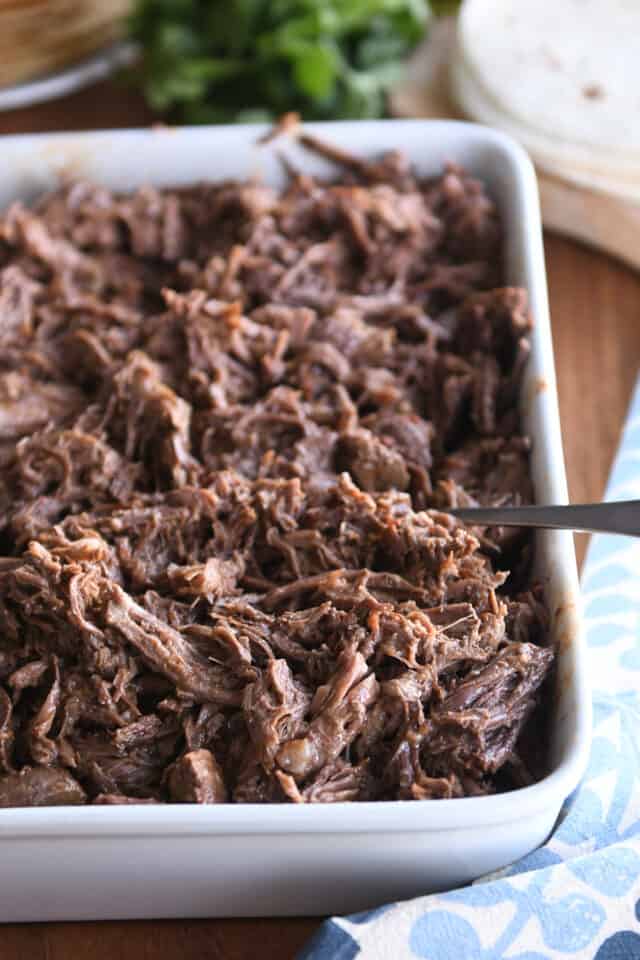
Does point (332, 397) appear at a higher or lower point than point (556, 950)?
higher

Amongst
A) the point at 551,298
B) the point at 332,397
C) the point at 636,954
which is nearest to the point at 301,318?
the point at 332,397

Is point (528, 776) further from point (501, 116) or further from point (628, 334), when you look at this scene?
point (501, 116)

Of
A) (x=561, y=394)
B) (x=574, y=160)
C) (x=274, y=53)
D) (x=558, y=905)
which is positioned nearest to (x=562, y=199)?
(x=574, y=160)

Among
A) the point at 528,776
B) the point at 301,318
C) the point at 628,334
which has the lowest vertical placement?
the point at 628,334

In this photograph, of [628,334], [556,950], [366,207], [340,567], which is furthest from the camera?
[628,334]

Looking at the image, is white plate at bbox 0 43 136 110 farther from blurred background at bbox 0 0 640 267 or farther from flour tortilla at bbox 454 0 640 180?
flour tortilla at bbox 454 0 640 180

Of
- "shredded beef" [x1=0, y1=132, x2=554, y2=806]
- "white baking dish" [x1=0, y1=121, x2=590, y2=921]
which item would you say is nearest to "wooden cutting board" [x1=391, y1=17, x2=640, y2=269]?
"shredded beef" [x1=0, y1=132, x2=554, y2=806]
